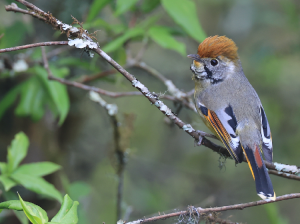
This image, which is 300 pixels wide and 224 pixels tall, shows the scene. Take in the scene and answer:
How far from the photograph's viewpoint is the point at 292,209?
5.98 meters

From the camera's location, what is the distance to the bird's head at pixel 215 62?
3.14 metres

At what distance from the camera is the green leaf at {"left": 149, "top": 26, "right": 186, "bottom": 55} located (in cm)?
300

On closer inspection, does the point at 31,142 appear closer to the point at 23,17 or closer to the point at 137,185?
the point at 23,17

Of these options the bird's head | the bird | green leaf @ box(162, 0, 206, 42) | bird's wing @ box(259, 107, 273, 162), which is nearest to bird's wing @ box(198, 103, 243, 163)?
the bird

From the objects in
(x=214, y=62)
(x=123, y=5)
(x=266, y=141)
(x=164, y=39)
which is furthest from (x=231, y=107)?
(x=123, y=5)

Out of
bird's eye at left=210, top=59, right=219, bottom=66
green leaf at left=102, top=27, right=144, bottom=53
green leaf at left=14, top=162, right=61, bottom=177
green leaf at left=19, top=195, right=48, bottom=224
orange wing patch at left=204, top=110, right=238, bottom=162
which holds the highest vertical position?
green leaf at left=102, top=27, right=144, bottom=53

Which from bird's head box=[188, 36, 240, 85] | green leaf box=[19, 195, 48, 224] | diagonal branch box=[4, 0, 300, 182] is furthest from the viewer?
bird's head box=[188, 36, 240, 85]

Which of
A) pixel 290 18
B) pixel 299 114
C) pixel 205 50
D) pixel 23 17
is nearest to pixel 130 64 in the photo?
pixel 205 50

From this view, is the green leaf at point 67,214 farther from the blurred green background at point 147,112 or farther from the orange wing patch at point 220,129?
the blurred green background at point 147,112

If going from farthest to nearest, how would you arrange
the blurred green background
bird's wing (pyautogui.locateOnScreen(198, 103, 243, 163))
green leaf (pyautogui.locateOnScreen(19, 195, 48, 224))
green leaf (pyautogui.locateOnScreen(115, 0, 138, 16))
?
1. the blurred green background
2. green leaf (pyautogui.locateOnScreen(115, 0, 138, 16))
3. bird's wing (pyautogui.locateOnScreen(198, 103, 243, 163))
4. green leaf (pyautogui.locateOnScreen(19, 195, 48, 224))

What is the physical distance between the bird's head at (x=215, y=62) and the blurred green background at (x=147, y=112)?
0.87 feet

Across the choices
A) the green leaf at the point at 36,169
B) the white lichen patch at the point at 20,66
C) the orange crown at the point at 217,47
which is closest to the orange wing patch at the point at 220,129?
the orange crown at the point at 217,47

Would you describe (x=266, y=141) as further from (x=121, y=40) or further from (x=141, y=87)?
(x=121, y=40)

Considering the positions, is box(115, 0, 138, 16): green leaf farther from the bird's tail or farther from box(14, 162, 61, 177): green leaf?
the bird's tail
